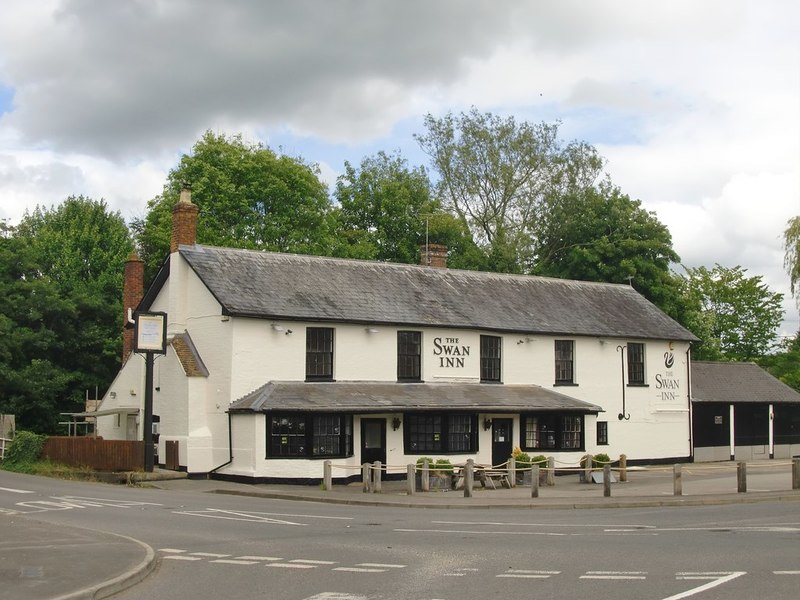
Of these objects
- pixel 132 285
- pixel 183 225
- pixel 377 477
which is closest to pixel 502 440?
pixel 377 477

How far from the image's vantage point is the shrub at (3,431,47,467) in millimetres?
33656

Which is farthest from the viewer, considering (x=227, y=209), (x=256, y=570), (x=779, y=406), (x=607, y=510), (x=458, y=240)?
(x=458, y=240)

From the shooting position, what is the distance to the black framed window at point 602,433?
38.4m

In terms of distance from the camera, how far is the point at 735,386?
4328 cm

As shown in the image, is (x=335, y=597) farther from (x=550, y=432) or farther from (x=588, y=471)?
(x=550, y=432)

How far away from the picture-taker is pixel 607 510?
74.1 feet

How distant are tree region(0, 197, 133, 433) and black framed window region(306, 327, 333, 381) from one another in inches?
643

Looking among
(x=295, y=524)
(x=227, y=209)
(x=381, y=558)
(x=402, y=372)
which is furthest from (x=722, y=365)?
(x=381, y=558)

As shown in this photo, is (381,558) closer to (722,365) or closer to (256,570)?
(256,570)

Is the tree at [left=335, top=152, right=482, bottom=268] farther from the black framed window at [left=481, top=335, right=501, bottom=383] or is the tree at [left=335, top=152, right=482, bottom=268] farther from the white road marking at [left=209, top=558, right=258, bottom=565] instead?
the white road marking at [left=209, top=558, right=258, bottom=565]

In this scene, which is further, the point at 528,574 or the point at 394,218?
the point at 394,218

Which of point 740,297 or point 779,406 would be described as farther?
point 740,297

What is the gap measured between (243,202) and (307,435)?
84.7 ft

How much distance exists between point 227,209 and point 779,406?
30528mm
